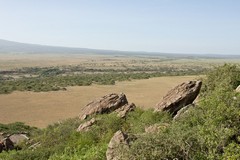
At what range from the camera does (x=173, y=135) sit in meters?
12.4

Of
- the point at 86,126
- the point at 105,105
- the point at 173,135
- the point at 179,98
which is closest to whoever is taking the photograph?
the point at 173,135

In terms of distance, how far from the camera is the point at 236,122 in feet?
43.6

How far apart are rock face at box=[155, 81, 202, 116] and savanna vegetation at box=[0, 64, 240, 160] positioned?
1.89 feet

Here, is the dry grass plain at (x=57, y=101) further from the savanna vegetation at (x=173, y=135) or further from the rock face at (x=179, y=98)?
the savanna vegetation at (x=173, y=135)

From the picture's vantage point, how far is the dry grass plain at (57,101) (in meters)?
36.4

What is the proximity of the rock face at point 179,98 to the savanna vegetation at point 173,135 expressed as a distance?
58cm

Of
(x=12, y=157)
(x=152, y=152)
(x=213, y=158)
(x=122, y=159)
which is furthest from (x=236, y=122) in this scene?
(x=12, y=157)

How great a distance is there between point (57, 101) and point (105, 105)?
23.8 meters

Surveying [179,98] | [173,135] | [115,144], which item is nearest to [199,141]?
[173,135]

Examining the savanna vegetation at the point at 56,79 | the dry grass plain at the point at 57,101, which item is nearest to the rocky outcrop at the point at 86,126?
the dry grass plain at the point at 57,101

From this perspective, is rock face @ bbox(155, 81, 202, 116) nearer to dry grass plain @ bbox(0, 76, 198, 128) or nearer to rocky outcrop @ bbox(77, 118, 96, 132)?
rocky outcrop @ bbox(77, 118, 96, 132)

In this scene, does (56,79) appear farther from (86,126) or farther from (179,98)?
(179,98)

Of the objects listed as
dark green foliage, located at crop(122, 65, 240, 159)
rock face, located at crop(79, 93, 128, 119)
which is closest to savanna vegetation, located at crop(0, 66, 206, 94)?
rock face, located at crop(79, 93, 128, 119)

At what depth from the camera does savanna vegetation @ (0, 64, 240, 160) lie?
11852 mm
